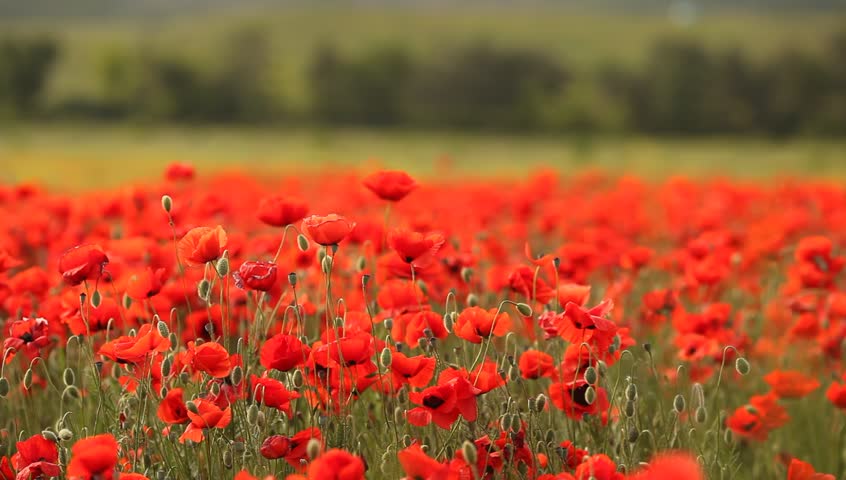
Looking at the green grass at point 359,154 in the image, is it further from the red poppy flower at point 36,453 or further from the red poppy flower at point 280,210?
the red poppy flower at point 36,453

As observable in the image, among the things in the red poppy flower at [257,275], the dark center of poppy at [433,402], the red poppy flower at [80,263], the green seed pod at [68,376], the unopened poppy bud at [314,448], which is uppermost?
the red poppy flower at [257,275]

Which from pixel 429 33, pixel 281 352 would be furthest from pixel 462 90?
pixel 281 352

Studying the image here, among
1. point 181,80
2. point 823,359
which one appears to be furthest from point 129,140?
point 823,359

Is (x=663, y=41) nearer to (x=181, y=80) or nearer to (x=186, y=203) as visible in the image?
(x=181, y=80)

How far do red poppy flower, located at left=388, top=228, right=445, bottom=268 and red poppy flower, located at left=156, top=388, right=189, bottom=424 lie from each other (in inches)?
22.9

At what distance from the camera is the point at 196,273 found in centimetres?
402

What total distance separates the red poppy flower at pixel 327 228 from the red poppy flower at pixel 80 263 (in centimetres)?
54

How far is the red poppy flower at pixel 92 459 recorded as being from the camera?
1.36m

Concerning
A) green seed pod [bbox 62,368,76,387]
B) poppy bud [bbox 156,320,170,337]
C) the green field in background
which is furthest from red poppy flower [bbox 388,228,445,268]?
the green field in background

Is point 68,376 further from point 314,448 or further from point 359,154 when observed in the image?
point 359,154

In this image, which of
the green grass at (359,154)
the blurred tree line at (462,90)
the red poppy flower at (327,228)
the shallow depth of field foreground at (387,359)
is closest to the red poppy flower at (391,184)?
the shallow depth of field foreground at (387,359)

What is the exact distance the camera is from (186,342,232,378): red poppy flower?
5.48ft

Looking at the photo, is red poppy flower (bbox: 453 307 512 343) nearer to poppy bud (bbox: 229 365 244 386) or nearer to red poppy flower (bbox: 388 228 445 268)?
red poppy flower (bbox: 388 228 445 268)

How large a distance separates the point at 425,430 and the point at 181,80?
3397cm
